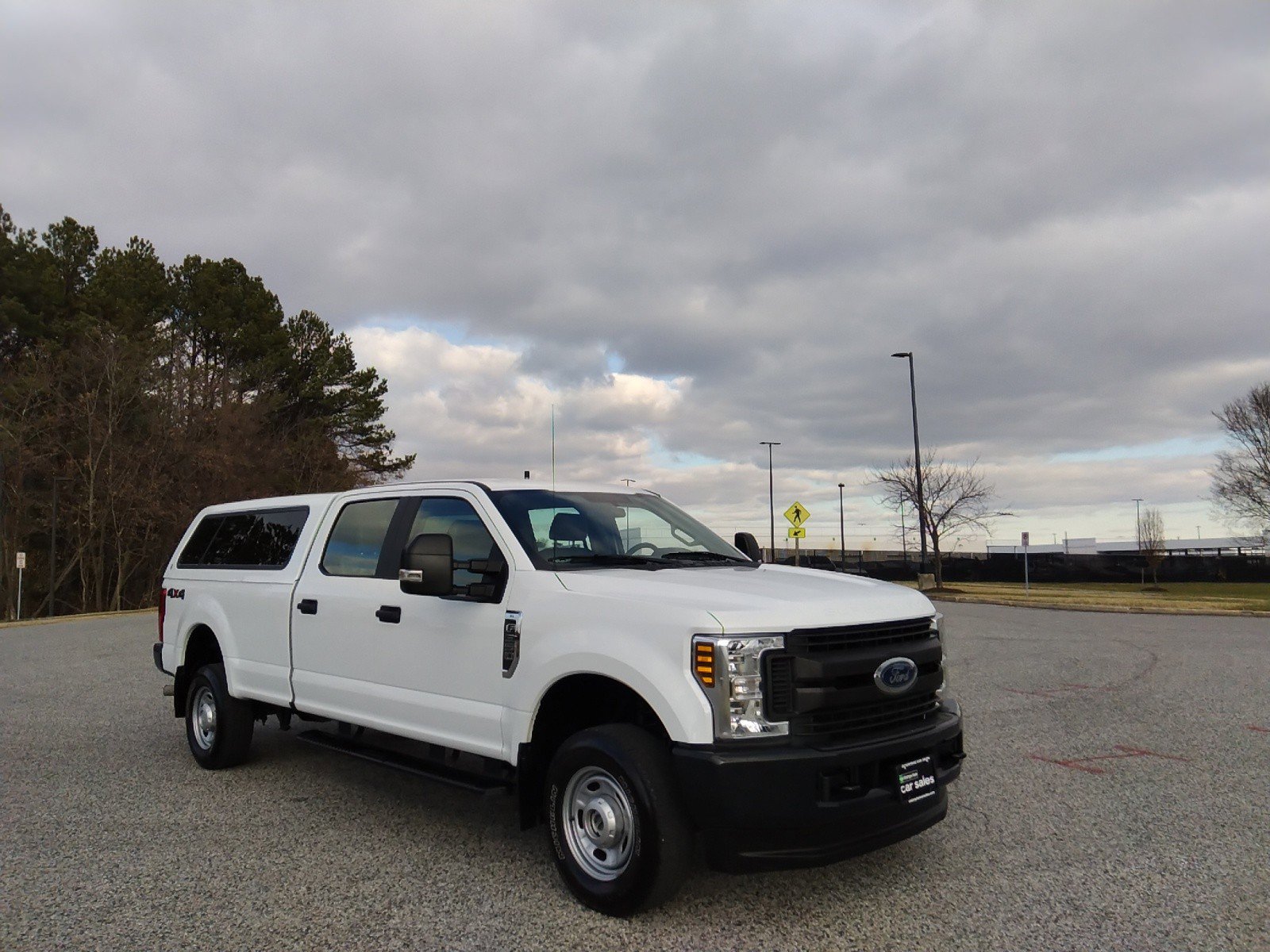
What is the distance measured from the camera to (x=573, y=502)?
17.2ft

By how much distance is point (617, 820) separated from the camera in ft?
12.9

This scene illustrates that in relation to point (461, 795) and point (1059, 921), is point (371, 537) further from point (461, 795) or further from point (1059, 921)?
point (1059, 921)

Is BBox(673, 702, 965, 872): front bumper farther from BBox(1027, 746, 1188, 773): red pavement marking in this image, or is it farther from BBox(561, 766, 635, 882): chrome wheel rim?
BBox(1027, 746, 1188, 773): red pavement marking

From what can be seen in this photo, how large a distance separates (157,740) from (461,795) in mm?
3309

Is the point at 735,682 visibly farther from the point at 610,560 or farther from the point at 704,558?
the point at 704,558

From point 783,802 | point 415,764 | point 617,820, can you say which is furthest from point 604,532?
point 783,802

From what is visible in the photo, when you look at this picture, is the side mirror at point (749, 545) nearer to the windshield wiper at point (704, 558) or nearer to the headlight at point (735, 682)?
the windshield wiper at point (704, 558)

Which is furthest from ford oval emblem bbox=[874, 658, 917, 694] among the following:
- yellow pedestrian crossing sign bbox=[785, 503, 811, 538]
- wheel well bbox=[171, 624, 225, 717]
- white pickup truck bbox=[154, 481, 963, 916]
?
yellow pedestrian crossing sign bbox=[785, 503, 811, 538]

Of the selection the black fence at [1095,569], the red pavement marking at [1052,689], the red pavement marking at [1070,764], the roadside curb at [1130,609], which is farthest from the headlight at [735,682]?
the black fence at [1095,569]

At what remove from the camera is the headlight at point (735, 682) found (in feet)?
12.1

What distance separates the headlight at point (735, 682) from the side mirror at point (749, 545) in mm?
2190

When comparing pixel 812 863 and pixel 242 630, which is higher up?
pixel 242 630

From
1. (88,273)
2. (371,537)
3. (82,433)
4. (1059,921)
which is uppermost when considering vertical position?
(88,273)

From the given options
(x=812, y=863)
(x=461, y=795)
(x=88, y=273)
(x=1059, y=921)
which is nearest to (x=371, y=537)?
(x=461, y=795)
